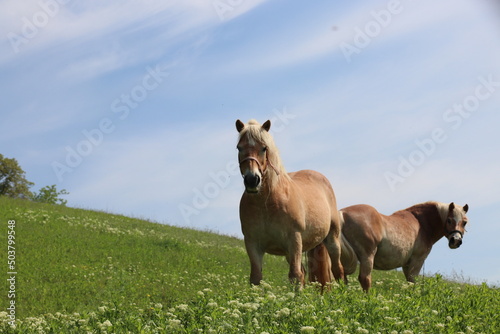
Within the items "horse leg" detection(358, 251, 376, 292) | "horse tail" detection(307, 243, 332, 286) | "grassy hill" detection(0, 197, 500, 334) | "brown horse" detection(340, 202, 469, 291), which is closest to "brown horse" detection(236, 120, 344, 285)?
"grassy hill" detection(0, 197, 500, 334)

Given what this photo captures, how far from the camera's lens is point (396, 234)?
49.2ft

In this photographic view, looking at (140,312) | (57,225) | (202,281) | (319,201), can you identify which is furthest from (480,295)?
(57,225)

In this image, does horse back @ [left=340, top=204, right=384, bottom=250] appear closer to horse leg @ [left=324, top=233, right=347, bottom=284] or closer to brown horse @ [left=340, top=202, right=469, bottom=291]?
brown horse @ [left=340, top=202, right=469, bottom=291]

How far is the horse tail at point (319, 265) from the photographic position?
443 inches

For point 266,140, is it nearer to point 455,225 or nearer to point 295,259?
point 295,259

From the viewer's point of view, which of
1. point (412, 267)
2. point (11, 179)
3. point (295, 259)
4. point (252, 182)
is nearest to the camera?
point (252, 182)

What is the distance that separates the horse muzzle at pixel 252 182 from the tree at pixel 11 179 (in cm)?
5014

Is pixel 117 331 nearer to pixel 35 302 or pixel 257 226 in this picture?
pixel 257 226

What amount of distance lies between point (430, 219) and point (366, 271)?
A: 3983mm

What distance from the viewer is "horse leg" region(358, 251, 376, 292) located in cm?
1338

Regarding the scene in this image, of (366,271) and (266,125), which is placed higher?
(266,125)

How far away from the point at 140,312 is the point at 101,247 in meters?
15.0

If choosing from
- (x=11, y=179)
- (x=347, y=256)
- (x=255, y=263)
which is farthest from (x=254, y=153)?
(x=11, y=179)

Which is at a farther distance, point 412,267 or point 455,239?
point 455,239
